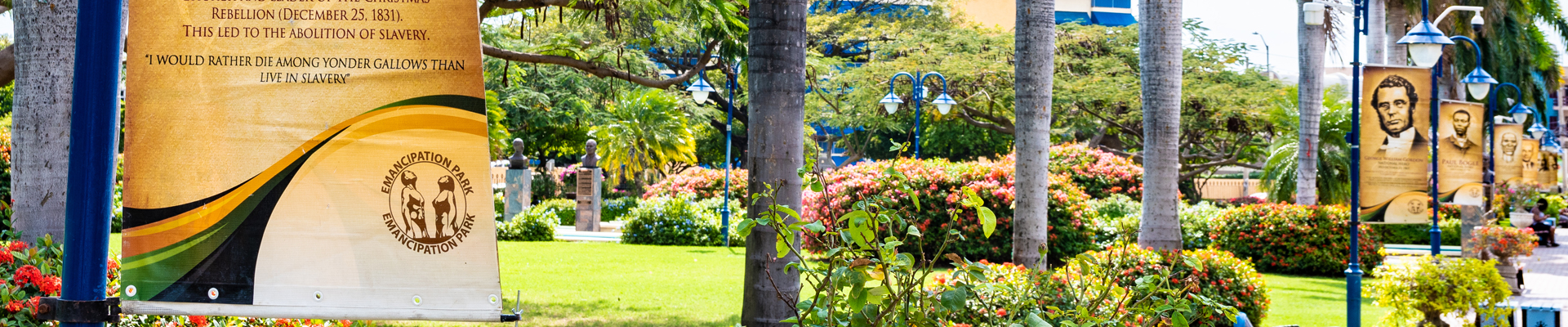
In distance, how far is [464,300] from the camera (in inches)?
124

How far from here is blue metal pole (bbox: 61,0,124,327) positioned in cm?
295

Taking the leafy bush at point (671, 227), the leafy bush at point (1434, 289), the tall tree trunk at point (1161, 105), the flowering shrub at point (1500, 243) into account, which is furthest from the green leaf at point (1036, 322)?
the leafy bush at point (671, 227)

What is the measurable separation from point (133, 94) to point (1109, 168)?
23047mm

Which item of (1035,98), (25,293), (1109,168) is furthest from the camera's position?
(1109,168)

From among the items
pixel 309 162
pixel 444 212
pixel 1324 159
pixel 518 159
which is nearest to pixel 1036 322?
pixel 444 212

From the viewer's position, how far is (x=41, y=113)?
6.43 m

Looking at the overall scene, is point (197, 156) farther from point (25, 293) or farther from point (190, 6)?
point (25, 293)

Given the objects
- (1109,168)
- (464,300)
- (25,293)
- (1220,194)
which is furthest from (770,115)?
(1220,194)

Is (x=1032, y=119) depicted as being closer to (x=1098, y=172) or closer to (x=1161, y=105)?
(x=1161, y=105)

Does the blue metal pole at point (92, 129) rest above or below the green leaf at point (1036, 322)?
above

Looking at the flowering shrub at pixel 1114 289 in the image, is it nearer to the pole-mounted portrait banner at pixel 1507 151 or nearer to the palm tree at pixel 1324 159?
the palm tree at pixel 1324 159

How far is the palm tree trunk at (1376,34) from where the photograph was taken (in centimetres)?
2058

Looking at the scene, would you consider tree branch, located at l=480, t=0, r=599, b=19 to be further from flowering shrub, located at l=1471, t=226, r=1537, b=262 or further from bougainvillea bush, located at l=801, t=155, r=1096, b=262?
flowering shrub, located at l=1471, t=226, r=1537, b=262

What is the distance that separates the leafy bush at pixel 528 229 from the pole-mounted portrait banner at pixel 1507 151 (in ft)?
60.2
